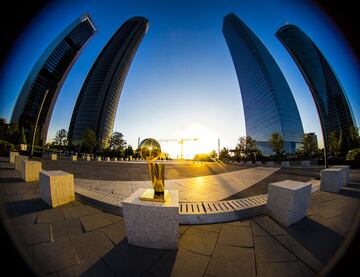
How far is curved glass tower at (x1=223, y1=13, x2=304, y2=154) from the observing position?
5044 cm

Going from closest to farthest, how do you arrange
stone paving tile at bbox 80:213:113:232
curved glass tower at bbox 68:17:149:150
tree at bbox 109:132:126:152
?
1. stone paving tile at bbox 80:213:113:232
2. curved glass tower at bbox 68:17:149:150
3. tree at bbox 109:132:126:152

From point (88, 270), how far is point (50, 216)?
6.97 feet

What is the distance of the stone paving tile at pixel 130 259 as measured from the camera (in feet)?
5.31

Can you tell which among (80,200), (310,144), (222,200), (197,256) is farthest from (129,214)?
(310,144)

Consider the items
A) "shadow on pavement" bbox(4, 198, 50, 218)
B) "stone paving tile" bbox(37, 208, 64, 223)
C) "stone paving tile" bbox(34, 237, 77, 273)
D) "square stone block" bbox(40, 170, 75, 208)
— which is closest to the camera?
"stone paving tile" bbox(34, 237, 77, 273)

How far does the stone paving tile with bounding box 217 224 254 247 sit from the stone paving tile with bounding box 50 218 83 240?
8.28 ft

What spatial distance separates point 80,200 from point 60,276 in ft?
9.33

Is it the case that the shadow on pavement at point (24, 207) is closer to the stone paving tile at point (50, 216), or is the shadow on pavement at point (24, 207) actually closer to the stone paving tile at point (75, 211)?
the stone paving tile at point (50, 216)

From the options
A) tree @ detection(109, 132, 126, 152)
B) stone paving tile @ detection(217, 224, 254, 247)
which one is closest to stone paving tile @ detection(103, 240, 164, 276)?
stone paving tile @ detection(217, 224, 254, 247)

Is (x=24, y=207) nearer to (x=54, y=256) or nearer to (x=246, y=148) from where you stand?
(x=54, y=256)

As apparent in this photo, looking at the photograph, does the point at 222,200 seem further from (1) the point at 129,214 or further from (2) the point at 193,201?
(1) the point at 129,214

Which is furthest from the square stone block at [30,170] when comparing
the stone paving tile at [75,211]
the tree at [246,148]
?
the tree at [246,148]

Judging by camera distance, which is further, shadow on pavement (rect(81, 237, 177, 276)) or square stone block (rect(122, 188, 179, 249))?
square stone block (rect(122, 188, 179, 249))

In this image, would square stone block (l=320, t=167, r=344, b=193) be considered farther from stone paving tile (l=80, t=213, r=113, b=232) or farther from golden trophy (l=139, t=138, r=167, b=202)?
stone paving tile (l=80, t=213, r=113, b=232)
